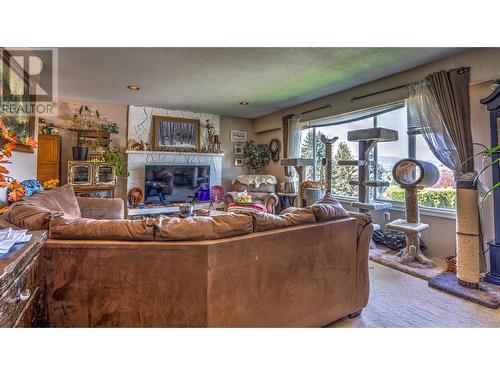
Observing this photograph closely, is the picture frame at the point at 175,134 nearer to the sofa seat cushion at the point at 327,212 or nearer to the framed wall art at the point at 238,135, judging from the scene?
the framed wall art at the point at 238,135

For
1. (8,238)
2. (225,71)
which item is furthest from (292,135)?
(8,238)

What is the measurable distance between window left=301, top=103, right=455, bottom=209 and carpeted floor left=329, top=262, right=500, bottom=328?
148 cm

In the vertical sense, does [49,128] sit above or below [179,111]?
below

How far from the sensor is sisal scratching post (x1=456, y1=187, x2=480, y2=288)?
7.97 feet

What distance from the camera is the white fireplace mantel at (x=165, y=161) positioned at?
5.27m

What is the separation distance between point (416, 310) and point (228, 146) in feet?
16.9

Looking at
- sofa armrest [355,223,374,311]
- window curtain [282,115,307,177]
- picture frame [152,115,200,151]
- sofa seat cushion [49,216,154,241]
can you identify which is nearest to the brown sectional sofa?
sofa seat cushion [49,216,154,241]

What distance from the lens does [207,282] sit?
53.3 inches

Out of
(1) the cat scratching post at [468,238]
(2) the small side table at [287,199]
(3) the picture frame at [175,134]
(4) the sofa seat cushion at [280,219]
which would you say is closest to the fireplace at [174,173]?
(3) the picture frame at [175,134]

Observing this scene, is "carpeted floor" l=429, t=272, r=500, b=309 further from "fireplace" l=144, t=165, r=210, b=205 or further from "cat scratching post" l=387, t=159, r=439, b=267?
"fireplace" l=144, t=165, r=210, b=205

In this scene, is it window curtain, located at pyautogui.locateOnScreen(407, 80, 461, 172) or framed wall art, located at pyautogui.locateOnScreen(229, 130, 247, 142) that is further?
framed wall art, located at pyautogui.locateOnScreen(229, 130, 247, 142)
